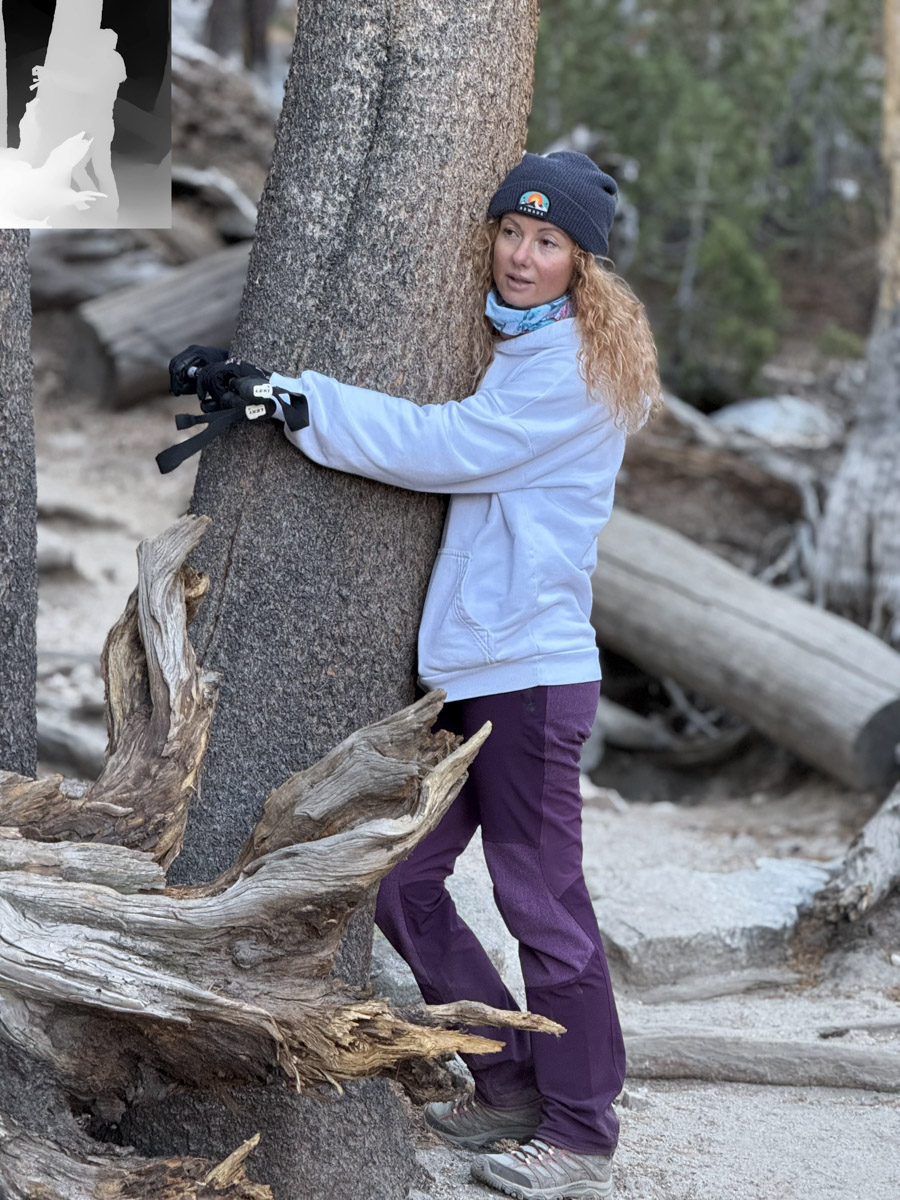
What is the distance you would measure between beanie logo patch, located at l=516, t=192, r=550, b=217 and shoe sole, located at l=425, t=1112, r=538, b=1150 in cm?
196

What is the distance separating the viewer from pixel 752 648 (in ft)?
22.0

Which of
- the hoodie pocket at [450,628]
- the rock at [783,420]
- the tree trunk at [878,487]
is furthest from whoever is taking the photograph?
the rock at [783,420]

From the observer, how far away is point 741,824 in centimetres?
625

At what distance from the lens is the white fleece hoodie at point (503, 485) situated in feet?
8.11

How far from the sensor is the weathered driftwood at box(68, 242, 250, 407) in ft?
33.6

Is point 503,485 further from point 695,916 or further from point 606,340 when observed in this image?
point 695,916

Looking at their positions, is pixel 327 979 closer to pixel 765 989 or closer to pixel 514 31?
pixel 514 31

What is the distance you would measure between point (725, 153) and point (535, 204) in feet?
38.3

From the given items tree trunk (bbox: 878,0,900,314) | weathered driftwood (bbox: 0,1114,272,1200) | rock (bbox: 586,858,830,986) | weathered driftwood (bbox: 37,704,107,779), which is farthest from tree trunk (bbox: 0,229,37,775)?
tree trunk (bbox: 878,0,900,314)

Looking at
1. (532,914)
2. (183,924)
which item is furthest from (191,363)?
(532,914)

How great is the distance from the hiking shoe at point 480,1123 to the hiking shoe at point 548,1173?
14 centimetres

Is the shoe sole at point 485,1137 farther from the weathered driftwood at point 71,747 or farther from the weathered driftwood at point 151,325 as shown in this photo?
the weathered driftwood at point 151,325

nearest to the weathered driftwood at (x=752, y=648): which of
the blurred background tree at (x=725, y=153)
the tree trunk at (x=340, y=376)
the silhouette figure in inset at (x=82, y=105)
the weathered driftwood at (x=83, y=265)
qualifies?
the blurred background tree at (x=725, y=153)

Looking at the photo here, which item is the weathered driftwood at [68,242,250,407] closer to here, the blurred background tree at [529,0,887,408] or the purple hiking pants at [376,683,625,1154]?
the blurred background tree at [529,0,887,408]
